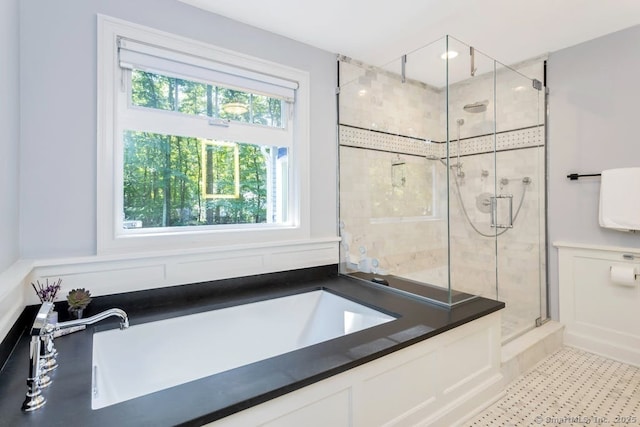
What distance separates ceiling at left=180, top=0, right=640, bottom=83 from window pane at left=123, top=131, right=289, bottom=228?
2.77ft

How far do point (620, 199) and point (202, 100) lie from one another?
292cm

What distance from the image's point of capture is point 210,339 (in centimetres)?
178

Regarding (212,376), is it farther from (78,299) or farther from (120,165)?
(120,165)

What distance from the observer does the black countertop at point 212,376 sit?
3.00 ft

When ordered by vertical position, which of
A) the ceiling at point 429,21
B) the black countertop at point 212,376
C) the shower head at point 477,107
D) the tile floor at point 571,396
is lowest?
the tile floor at point 571,396

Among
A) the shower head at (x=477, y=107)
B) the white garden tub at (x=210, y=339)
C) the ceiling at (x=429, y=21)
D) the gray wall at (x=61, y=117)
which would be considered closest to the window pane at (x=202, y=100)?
the gray wall at (x=61, y=117)

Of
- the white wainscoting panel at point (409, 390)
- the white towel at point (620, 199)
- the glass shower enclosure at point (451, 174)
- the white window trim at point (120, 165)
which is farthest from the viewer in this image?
the glass shower enclosure at point (451, 174)

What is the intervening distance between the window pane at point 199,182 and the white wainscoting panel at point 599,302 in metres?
2.35

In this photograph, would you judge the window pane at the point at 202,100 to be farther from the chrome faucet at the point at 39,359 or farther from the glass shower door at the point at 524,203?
the glass shower door at the point at 524,203

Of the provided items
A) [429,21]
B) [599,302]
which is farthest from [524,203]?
[429,21]

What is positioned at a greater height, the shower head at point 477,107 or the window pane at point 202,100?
the shower head at point 477,107

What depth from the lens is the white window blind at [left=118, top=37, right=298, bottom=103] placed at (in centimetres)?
177

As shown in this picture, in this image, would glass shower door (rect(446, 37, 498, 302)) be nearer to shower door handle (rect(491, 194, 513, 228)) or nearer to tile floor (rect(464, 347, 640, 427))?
shower door handle (rect(491, 194, 513, 228))

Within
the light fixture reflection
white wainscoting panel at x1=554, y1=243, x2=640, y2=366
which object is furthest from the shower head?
the light fixture reflection
